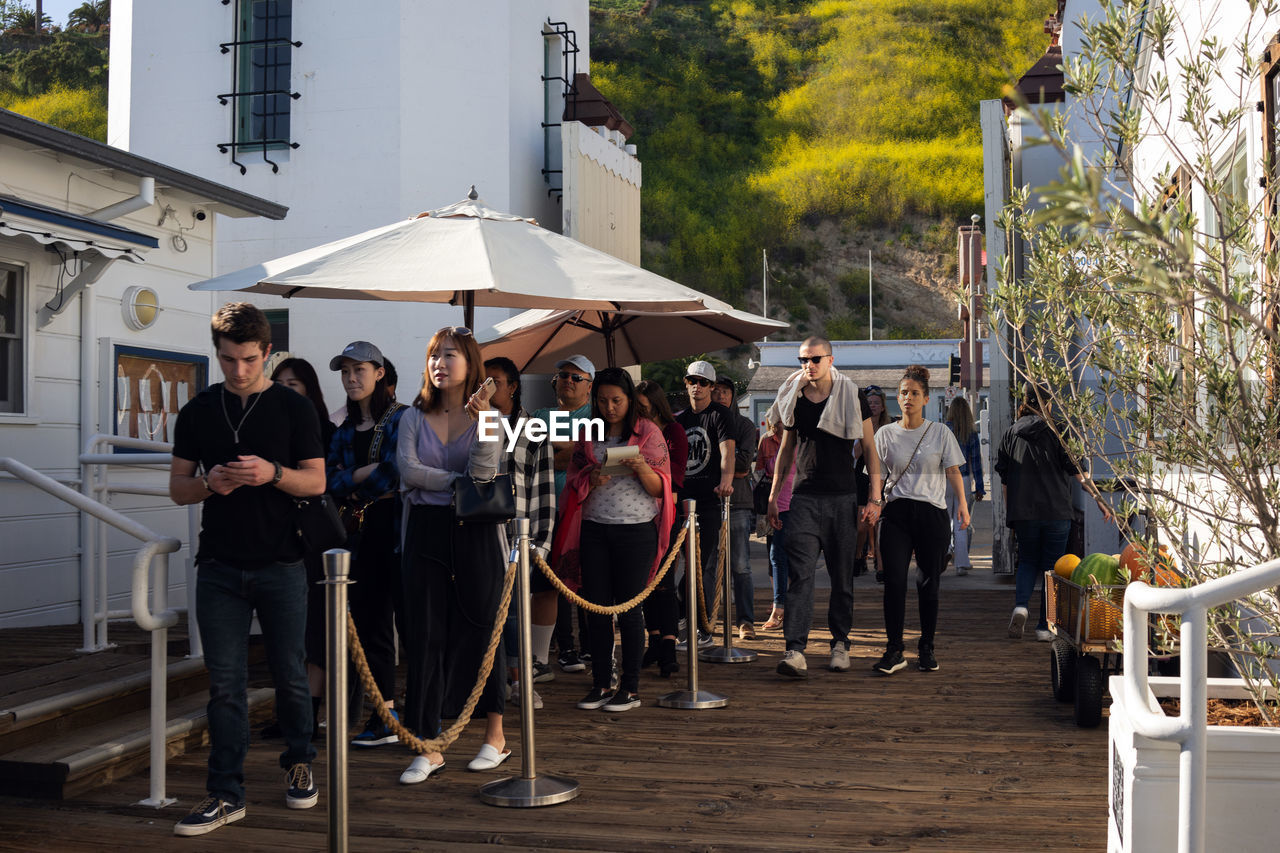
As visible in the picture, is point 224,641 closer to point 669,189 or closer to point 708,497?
point 708,497

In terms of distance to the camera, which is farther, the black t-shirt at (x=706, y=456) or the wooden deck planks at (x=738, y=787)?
the black t-shirt at (x=706, y=456)

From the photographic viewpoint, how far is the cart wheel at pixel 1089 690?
19.4 ft

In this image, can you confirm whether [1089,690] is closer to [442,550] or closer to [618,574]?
[618,574]

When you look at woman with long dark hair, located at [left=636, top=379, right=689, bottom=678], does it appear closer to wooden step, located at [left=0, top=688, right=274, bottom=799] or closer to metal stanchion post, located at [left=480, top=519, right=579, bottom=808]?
metal stanchion post, located at [left=480, top=519, right=579, bottom=808]

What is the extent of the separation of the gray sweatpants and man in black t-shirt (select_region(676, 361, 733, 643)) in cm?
111

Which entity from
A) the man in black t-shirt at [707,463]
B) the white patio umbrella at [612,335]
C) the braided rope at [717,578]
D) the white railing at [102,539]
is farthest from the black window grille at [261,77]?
the braided rope at [717,578]

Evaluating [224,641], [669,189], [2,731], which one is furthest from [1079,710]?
[669,189]

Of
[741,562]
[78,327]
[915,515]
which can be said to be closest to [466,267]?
[915,515]

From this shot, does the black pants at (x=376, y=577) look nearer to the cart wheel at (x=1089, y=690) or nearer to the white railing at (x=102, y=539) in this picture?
the white railing at (x=102, y=539)

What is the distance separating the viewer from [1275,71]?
5.25 metres

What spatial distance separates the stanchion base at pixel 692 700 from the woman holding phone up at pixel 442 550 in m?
1.61

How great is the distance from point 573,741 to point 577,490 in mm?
1331

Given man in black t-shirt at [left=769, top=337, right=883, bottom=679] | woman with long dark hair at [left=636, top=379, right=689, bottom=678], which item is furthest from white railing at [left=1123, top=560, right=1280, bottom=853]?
woman with long dark hair at [left=636, top=379, right=689, bottom=678]

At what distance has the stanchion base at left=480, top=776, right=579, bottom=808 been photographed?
468 cm
